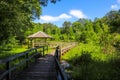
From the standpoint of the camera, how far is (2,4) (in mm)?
16328

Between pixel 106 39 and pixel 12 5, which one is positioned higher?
pixel 12 5

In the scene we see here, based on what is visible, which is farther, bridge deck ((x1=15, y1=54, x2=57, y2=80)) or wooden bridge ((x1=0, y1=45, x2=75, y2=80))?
bridge deck ((x1=15, y1=54, x2=57, y2=80))

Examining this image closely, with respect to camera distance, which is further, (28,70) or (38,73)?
(28,70)

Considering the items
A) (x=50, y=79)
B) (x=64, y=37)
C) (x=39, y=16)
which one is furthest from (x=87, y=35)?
(x=50, y=79)

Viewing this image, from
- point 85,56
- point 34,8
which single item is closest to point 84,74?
point 85,56

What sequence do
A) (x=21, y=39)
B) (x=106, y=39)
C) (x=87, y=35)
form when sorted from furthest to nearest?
1. (x=87, y=35)
2. (x=21, y=39)
3. (x=106, y=39)

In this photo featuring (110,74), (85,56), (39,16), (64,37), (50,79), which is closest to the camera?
(50,79)

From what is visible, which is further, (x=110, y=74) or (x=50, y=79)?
(x=110, y=74)

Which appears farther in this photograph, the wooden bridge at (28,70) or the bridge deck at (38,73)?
the bridge deck at (38,73)

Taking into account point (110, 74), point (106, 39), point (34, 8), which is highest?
point (34, 8)

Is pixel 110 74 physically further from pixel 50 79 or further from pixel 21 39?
pixel 21 39

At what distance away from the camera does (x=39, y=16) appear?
3547 cm

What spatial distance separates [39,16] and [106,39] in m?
10.5

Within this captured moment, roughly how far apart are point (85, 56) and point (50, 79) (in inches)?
456
